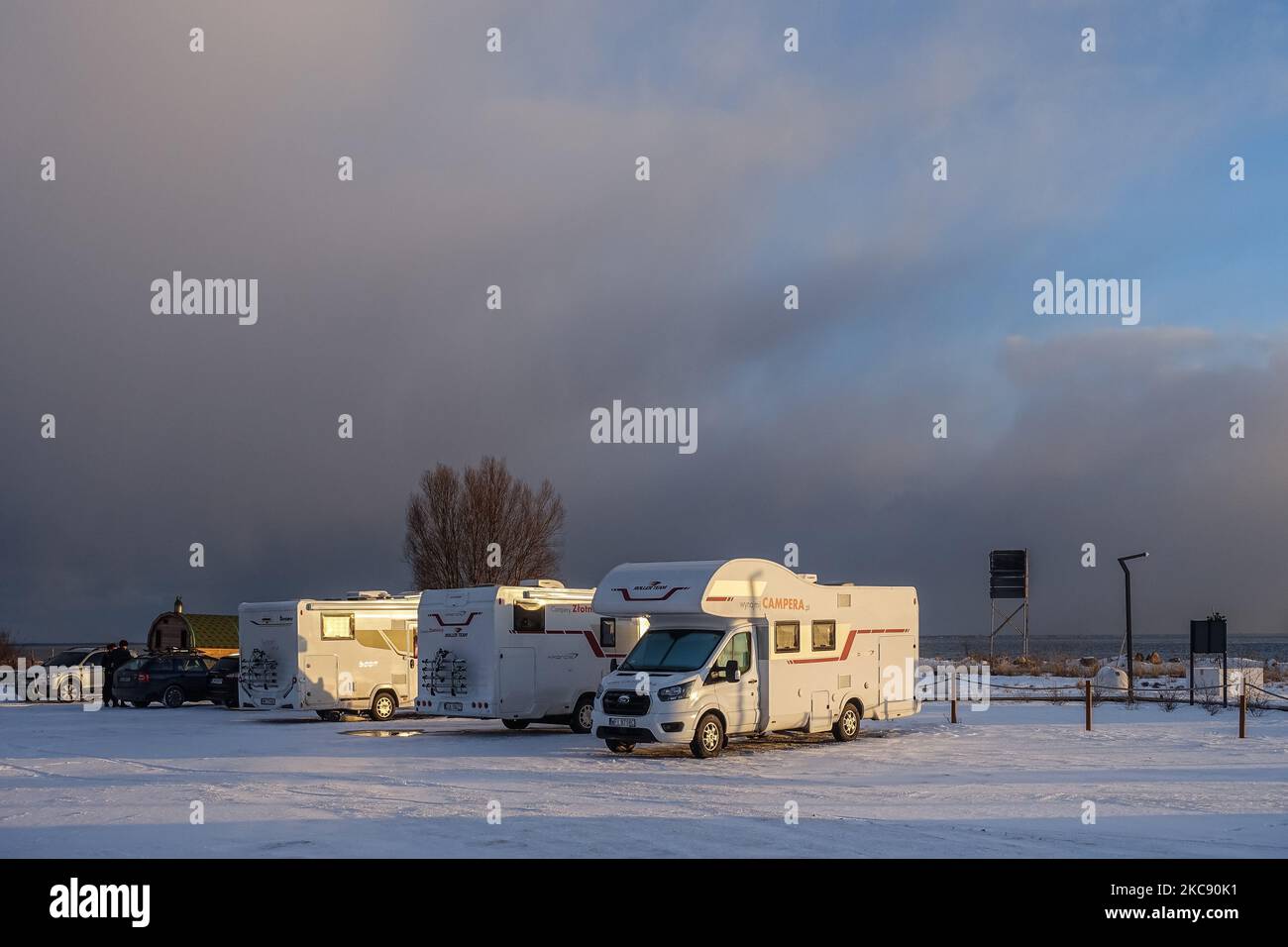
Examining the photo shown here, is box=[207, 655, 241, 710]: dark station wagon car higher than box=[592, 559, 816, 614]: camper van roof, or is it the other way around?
box=[592, 559, 816, 614]: camper van roof

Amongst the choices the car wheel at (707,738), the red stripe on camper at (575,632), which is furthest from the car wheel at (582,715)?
the car wheel at (707,738)

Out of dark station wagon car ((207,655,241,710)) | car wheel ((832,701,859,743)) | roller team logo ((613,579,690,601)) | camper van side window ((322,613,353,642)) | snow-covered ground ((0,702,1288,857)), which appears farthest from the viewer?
dark station wagon car ((207,655,241,710))

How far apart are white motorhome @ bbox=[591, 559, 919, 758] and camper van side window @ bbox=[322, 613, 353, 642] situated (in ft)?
27.9

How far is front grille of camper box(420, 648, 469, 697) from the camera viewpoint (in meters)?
24.6

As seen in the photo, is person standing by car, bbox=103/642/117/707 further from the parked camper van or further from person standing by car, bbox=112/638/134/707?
the parked camper van

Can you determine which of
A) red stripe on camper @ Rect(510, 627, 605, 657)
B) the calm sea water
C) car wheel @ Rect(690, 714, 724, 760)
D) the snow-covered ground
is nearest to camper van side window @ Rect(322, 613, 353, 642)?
the snow-covered ground

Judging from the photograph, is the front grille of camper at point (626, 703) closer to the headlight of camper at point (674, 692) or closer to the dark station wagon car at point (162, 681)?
the headlight of camper at point (674, 692)

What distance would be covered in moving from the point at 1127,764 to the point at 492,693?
11007mm

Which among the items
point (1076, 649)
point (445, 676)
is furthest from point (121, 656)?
point (1076, 649)

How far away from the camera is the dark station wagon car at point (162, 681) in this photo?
33594mm

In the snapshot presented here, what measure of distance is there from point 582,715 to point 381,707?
19.7ft
